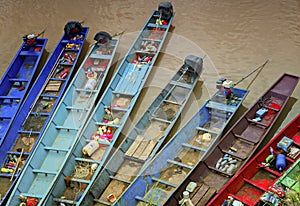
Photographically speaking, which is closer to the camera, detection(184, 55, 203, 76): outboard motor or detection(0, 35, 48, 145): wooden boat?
detection(0, 35, 48, 145): wooden boat

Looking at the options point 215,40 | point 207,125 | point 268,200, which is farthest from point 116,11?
point 268,200

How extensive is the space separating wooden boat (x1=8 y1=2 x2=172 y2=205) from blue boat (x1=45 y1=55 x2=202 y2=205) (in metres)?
0.23

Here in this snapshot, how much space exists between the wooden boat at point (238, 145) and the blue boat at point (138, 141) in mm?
1137

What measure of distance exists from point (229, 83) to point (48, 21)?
684cm

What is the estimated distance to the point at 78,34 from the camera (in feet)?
40.0

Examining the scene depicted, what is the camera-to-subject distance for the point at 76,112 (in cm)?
1021

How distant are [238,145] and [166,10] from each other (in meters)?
4.83

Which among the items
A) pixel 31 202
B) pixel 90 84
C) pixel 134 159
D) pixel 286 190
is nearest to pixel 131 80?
pixel 90 84

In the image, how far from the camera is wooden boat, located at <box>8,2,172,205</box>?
8.83 meters

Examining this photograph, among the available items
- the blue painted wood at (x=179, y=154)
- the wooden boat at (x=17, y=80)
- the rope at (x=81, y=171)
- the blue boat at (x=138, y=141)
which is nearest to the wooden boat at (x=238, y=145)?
the blue painted wood at (x=179, y=154)

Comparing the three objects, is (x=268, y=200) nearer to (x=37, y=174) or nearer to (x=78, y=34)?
(x=37, y=174)

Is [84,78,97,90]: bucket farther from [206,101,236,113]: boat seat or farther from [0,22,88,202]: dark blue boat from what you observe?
[206,101,236,113]: boat seat

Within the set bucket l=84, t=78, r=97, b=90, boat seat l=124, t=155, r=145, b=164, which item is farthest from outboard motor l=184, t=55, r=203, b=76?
boat seat l=124, t=155, r=145, b=164

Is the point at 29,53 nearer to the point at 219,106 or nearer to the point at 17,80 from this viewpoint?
the point at 17,80
